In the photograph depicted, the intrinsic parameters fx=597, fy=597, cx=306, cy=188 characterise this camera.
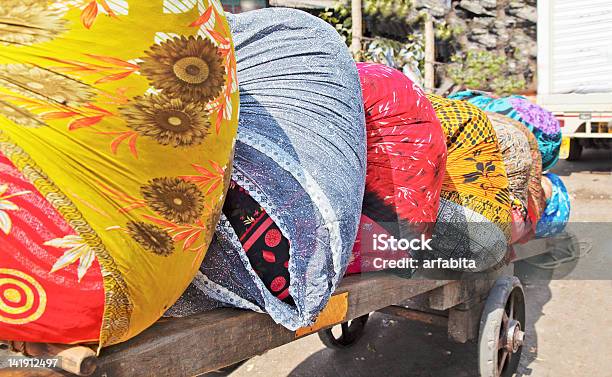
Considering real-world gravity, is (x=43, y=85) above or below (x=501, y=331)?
above

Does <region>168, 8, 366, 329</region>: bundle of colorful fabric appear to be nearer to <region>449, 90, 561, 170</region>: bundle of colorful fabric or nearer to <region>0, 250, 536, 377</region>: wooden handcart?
<region>0, 250, 536, 377</region>: wooden handcart

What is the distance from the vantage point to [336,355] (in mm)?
3504

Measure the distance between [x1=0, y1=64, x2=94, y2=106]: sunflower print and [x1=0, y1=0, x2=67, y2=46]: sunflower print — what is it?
47 millimetres

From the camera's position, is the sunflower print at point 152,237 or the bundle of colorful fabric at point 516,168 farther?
the bundle of colorful fabric at point 516,168

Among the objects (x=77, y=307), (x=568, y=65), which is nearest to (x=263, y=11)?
(x=77, y=307)

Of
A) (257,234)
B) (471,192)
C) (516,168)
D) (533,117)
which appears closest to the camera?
(257,234)

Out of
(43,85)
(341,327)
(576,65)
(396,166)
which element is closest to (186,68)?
(43,85)

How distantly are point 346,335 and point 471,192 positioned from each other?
4.59 feet

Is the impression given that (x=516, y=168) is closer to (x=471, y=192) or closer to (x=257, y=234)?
(x=471, y=192)

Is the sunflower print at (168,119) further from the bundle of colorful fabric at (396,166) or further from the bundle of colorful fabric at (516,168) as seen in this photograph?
the bundle of colorful fabric at (516,168)

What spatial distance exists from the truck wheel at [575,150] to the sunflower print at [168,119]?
9274mm

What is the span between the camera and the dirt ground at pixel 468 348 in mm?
3260

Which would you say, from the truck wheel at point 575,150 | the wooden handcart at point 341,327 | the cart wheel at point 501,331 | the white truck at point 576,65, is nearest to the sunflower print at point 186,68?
the wooden handcart at point 341,327

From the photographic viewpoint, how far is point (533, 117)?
149 inches
